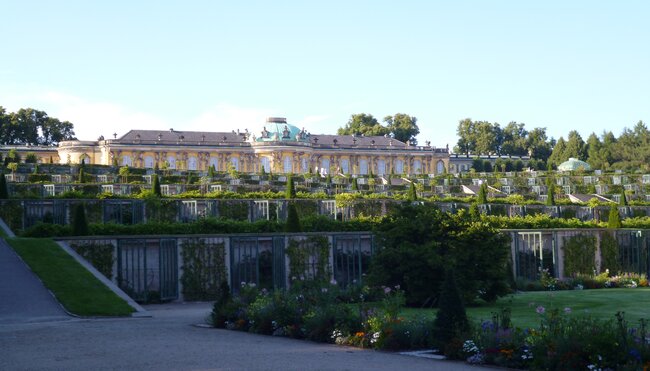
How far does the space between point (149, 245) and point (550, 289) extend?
1187cm

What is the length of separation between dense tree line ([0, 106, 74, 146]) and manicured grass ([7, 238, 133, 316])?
9127cm

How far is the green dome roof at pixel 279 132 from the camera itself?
124m

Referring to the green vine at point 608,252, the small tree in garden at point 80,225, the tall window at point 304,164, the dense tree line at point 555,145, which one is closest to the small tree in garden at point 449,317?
the small tree in garden at point 80,225

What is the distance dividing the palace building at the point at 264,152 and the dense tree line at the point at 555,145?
7809 mm

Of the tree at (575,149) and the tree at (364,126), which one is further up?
the tree at (364,126)

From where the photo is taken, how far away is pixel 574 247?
30344mm

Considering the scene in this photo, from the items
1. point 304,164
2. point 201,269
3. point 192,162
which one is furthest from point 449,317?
point 304,164

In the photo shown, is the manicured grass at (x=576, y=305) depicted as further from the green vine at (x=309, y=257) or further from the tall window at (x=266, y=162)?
the tall window at (x=266, y=162)

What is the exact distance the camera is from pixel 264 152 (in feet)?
403

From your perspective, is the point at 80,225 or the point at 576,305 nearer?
the point at 576,305

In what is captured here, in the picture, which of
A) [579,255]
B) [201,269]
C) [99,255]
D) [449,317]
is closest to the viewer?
[449,317]

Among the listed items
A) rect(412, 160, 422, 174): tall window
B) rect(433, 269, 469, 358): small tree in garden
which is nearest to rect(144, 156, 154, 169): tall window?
rect(412, 160, 422, 174): tall window

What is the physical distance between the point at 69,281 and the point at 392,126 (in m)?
120

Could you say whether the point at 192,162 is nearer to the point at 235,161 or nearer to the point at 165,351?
the point at 235,161
